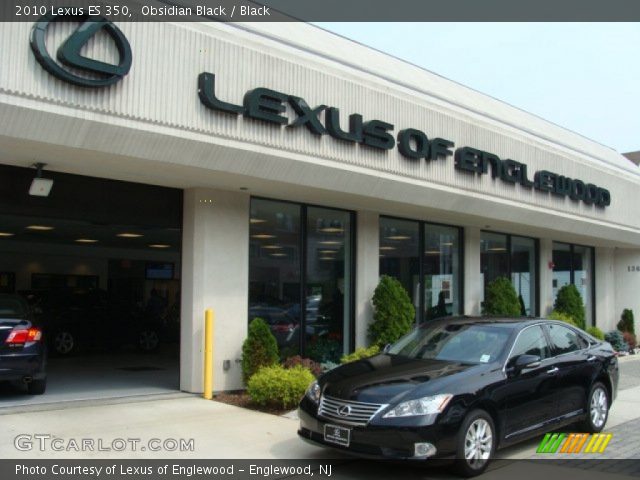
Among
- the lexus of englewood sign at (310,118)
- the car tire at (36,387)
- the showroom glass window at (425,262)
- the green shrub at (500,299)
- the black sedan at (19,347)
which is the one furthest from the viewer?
the green shrub at (500,299)

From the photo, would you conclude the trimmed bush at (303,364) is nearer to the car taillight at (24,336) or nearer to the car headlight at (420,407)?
the car taillight at (24,336)

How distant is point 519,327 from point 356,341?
584 cm

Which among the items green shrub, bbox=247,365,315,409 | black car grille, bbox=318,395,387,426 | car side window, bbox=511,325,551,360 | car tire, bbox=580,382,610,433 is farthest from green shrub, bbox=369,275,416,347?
black car grille, bbox=318,395,387,426

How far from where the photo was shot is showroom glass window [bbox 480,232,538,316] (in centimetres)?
1745

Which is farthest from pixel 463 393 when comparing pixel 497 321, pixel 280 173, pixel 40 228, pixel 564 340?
pixel 40 228

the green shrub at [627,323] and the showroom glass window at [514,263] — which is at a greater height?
the showroom glass window at [514,263]

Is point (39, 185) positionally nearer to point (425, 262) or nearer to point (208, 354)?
point (208, 354)

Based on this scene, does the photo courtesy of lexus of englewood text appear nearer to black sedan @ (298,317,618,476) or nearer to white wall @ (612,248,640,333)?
black sedan @ (298,317,618,476)

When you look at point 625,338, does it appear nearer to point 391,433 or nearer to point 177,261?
point 177,261

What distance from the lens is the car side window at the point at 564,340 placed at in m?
8.23

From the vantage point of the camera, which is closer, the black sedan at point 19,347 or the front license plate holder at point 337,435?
the front license plate holder at point 337,435

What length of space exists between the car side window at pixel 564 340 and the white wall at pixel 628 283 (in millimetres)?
15599

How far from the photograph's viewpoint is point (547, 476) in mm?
6609

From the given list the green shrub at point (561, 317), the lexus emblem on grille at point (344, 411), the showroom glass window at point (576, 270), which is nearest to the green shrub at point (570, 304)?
the green shrub at point (561, 317)
